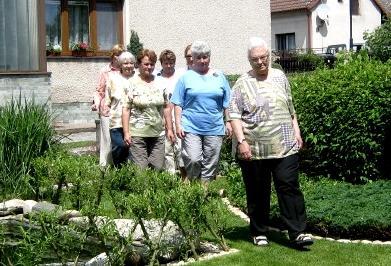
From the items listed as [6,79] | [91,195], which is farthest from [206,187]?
[6,79]

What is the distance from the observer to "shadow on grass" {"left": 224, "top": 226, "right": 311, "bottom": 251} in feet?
21.7

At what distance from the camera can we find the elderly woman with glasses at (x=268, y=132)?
20.6ft

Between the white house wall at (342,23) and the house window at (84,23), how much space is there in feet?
61.6

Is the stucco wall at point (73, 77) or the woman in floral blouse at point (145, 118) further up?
the stucco wall at point (73, 77)

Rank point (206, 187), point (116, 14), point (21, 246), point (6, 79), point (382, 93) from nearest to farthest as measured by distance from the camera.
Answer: point (21, 246)
point (206, 187)
point (382, 93)
point (6, 79)
point (116, 14)

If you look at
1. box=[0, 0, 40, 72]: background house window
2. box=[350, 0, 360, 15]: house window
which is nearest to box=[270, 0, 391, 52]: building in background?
box=[350, 0, 360, 15]: house window

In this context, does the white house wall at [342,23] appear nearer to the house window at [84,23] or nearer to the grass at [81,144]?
the house window at [84,23]

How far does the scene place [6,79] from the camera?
14211 millimetres

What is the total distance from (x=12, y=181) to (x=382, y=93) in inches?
170

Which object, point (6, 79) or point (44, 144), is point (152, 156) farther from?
point (6, 79)

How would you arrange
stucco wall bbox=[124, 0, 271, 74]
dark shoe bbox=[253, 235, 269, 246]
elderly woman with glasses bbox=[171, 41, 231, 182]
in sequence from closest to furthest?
dark shoe bbox=[253, 235, 269, 246] → elderly woman with glasses bbox=[171, 41, 231, 182] → stucco wall bbox=[124, 0, 271, 74]

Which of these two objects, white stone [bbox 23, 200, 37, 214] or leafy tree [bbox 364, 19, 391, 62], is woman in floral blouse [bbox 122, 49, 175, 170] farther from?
leafy tree [bbox 364, 19, 391, 62]

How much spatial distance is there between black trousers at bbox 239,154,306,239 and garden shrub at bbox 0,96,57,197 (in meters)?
3.15

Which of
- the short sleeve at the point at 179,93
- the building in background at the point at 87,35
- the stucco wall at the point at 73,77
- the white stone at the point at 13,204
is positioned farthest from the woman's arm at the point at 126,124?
the stucco wall at the point at 73,77
